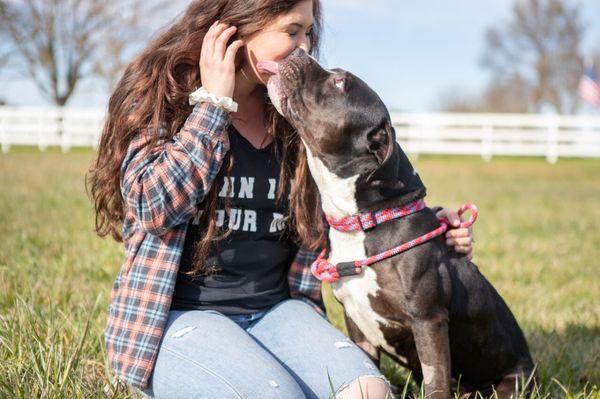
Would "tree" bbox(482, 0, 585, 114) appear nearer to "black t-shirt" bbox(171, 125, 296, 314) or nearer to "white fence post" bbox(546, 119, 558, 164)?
"white fence post" bbox(546, 119, 558, 164)

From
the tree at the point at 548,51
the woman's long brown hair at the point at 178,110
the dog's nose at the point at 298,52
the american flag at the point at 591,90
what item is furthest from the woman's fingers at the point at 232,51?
the tree at the point at 548,51

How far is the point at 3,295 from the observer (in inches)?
154

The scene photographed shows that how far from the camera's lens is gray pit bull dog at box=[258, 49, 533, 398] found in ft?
9.11

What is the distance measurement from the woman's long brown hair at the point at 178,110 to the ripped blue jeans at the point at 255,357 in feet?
0.99

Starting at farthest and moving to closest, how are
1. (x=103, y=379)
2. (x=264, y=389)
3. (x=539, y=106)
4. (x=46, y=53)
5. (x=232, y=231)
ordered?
(x=539, y=106) → (x=46, y=53) → (x=232, y=231) → (x=103, y=379) → (x=264, y=389)

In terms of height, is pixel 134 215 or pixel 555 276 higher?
pixel 134 215

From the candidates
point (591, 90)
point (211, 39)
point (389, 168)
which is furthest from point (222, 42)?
point (591, 90)

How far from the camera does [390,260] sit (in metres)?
2.81

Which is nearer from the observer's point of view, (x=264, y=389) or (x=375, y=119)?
(x=264, y=389)

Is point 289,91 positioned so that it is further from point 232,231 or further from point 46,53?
point 46,53

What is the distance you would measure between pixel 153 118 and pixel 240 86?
0.53m

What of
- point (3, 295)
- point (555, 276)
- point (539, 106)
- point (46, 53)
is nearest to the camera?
point (3, 295)

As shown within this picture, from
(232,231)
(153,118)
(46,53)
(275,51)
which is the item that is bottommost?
(232,231)

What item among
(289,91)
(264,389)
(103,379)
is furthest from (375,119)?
(103,379)
